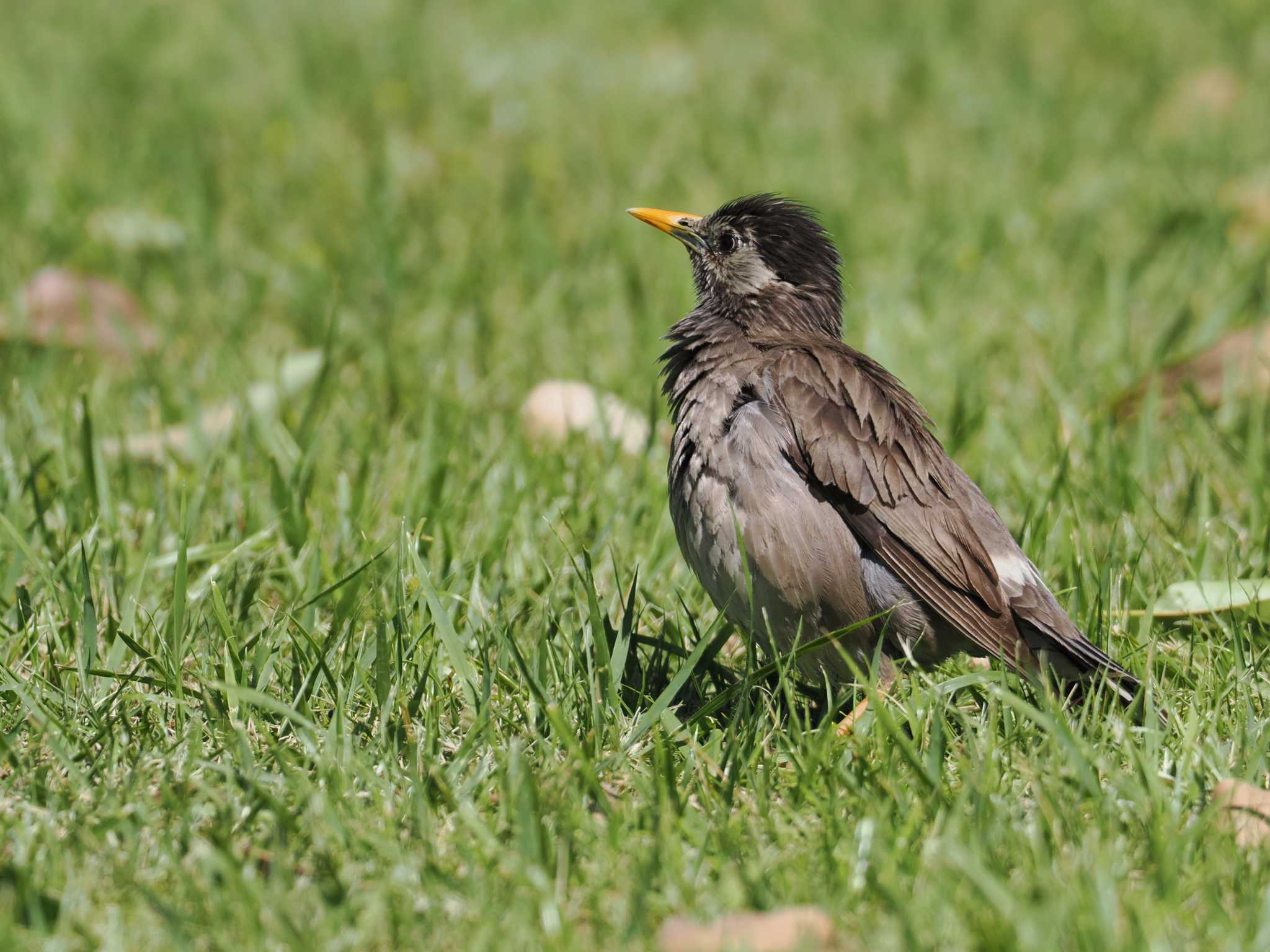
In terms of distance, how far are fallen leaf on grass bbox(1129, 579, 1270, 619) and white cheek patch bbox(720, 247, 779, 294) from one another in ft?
4.58

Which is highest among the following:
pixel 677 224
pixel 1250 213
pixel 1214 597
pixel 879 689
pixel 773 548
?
pixel 677 224

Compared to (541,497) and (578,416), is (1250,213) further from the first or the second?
(541,497)

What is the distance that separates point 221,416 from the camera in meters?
5.12

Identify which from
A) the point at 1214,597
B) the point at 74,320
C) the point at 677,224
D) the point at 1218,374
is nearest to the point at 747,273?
the point at 677,224

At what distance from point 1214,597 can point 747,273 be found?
5.15 feet

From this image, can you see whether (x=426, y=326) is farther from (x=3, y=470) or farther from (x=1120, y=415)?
(x=1120, y=415)

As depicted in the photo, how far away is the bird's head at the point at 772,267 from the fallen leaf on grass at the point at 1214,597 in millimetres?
1211

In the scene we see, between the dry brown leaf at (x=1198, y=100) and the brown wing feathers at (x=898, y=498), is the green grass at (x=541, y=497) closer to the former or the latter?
the dry brown leaf at (x=1198, y=100)

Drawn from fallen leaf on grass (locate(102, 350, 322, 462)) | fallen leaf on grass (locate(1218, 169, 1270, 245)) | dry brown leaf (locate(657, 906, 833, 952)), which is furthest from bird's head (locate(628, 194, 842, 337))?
fallen leaf on grass (locate(1218, 169, 1270, 245))

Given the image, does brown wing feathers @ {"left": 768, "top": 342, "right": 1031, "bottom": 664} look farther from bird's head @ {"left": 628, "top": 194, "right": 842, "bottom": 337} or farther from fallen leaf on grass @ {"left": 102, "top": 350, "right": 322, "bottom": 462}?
fallen leaf on grass @ {"left": 102, "top": 350, "right": 322, "bottom": 462}

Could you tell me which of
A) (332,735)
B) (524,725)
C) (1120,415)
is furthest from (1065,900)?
(1120,415)

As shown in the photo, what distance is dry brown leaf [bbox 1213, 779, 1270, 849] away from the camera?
277 cm

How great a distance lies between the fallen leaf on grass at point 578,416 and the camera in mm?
4992

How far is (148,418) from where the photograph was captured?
17.1 ft
